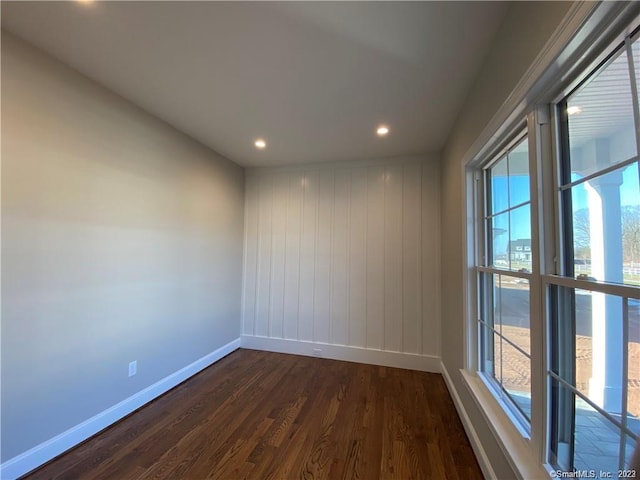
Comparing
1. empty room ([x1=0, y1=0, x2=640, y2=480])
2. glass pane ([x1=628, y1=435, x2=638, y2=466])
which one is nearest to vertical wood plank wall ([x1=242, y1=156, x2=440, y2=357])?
empty room ([x1=0, y1=0, x2=640, y2=480])

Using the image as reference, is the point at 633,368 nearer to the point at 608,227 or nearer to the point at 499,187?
the point at 608,227

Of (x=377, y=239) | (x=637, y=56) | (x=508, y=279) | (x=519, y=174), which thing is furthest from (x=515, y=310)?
(x=377, y=239)

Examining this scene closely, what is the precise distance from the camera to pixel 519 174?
1435mm

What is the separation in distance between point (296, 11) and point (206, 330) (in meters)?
3.05

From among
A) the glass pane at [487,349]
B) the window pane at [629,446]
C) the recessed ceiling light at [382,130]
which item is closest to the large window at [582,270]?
the window pane at [629,446]

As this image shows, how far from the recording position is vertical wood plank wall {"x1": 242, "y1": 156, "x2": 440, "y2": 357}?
311cm

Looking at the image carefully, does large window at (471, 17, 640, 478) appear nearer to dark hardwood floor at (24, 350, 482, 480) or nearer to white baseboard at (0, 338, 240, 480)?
dark hardwood floor at (24, 350, 482, 480)

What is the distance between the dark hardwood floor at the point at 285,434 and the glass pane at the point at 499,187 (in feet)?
5.40

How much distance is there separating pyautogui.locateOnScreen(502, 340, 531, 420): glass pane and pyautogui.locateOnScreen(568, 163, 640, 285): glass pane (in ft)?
2.12

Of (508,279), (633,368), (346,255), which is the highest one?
(346,255)

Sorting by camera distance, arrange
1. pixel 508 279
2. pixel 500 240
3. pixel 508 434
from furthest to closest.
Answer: pixel 500 240 → pixel 508 279 → pixel 508 434

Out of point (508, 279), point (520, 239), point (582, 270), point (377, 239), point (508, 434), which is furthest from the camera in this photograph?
point (377, 239)

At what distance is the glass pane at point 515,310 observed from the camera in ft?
4.41

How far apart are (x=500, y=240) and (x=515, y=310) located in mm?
466
